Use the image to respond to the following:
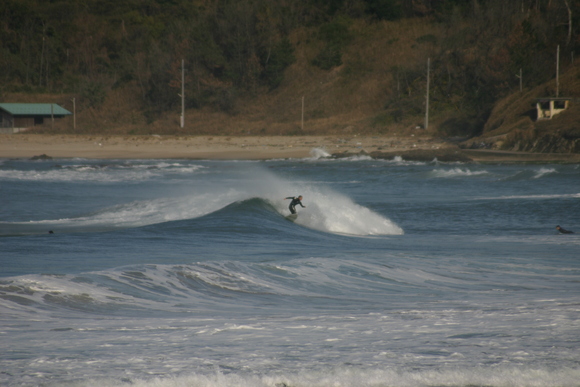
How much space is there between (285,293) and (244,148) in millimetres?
37715

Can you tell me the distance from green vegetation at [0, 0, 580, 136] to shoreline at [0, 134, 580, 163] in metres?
7.29

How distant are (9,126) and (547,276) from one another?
Answer: 5868cm

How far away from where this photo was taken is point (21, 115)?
198ft

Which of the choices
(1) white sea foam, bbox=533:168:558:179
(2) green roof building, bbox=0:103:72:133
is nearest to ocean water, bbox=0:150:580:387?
(1) white sea foam, bbox=533:168:558:179

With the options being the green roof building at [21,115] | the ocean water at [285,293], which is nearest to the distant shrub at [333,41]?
the green roof building at [21,115]

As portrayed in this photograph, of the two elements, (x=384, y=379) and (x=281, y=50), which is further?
(x=281, y=50)

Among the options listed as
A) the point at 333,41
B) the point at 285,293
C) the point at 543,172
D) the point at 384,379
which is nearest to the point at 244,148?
the point at 543,172

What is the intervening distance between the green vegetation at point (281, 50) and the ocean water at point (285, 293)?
112 ft

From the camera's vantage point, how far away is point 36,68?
83562mm

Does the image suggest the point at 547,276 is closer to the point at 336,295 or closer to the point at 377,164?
the point at 336,295

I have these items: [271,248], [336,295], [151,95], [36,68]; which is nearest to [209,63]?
[151,95]

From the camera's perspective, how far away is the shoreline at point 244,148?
4003 centimetres

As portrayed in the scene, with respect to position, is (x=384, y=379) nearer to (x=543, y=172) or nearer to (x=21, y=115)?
(x=543, y=172)

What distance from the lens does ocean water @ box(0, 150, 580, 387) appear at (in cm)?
551
